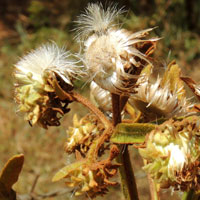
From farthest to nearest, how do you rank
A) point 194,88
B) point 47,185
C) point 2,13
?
point 2,13, point 47,185, point 194,88

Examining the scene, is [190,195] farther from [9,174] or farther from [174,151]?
[9,174]

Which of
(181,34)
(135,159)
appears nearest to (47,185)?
(135,159)

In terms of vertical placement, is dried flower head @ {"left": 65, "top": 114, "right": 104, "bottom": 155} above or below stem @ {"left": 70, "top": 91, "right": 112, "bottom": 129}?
below

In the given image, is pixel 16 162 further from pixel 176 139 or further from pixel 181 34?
pixel 181 34

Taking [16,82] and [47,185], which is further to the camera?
[47,185]

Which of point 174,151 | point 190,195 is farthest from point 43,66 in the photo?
point 190,195

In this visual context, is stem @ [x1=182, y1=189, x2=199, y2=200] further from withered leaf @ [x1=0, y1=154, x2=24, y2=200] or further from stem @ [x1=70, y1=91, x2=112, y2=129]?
withered leaf @ [x1=0, y1=154, x2=24, y2=200]

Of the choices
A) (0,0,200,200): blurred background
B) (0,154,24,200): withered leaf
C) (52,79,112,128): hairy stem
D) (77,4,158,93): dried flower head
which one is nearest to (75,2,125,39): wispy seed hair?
(77,4,158,93): dried flower head
